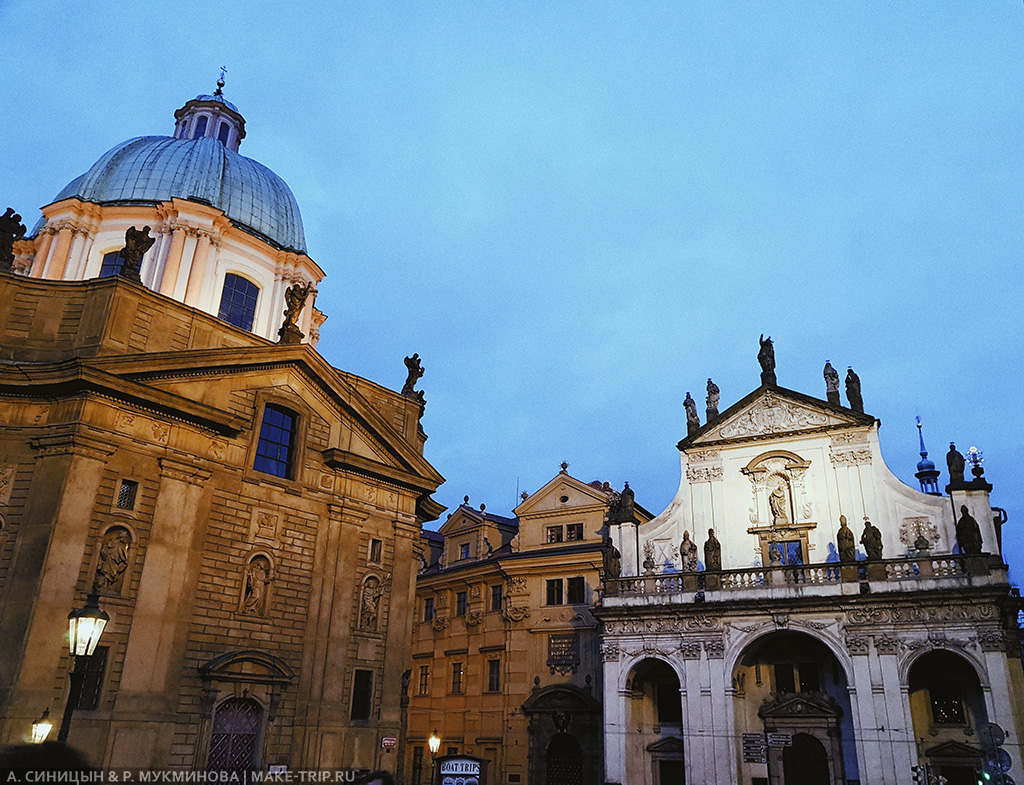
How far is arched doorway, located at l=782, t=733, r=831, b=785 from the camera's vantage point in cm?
2955

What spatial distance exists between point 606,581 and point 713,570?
183 inches

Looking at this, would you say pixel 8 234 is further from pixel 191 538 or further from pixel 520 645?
pixel 520 645

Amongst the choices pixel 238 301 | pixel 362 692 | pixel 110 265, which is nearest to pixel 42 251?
pixel 110 265

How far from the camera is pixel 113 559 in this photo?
21.7 metres

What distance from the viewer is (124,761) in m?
20.3

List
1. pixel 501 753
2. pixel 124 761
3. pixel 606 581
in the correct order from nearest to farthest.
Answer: pixel 124 761, pixel 606 581, pixel 501 753

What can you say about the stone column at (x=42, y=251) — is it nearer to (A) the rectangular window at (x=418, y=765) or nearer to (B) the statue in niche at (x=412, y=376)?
(B) the statue in niche at (x=412, y=376)

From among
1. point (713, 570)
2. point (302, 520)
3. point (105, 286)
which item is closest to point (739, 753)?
point (713, 570)

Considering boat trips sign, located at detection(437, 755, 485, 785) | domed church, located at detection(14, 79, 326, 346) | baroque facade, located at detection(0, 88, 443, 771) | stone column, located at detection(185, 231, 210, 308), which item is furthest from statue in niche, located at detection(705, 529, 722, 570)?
stone column, located at detection(185, 231, 210, 308)

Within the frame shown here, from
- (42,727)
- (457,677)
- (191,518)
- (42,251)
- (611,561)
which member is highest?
(42,251)

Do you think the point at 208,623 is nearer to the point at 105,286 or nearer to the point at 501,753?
the point at 105,286

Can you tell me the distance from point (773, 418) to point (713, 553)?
695 centimetres

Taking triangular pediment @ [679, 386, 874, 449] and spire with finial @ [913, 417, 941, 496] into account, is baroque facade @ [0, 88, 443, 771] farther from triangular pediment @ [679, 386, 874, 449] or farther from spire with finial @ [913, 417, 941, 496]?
spire with finial @ [913, 417, 941, 496]

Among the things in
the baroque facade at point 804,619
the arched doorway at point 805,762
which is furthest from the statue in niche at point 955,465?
the arched doorway at point 805,762
